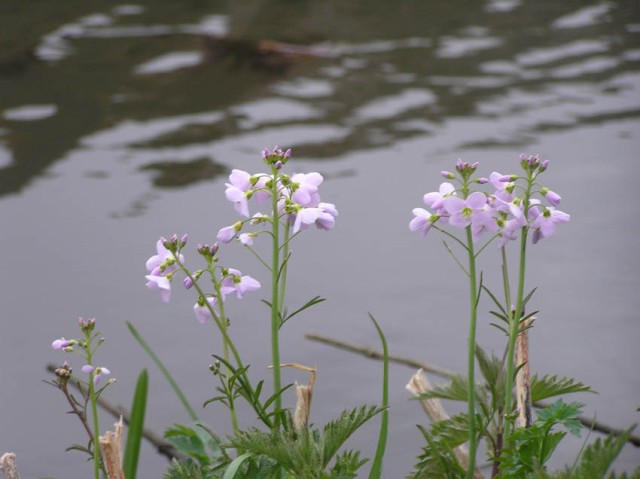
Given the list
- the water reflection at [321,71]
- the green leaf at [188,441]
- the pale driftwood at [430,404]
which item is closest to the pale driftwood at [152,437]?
the green leaf at [188,441]

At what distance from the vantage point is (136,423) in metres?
1.51

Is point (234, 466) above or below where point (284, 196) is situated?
below

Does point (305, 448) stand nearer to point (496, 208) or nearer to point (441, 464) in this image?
point (441, 464)

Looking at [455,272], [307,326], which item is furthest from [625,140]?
[307,326]

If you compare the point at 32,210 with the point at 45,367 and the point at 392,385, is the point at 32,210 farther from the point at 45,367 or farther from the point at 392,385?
the point at 392,385

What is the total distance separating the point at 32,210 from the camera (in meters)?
3.59

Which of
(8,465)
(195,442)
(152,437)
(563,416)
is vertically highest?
(563,416)

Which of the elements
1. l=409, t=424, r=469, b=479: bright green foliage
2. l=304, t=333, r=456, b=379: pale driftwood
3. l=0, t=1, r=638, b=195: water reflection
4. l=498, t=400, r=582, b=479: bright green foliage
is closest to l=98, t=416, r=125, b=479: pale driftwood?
l=409, t=424, r=469, b=479: bright green foliage

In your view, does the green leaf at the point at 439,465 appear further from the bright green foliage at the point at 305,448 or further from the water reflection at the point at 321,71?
the water reflection at the point at 321,71

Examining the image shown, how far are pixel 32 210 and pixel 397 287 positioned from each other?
1293 mm

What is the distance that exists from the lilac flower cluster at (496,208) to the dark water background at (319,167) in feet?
2.82

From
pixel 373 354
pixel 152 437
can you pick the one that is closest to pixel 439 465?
pixel 152 437

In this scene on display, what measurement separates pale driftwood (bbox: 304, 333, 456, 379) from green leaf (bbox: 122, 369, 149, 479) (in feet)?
3.83

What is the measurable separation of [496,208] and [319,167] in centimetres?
230
